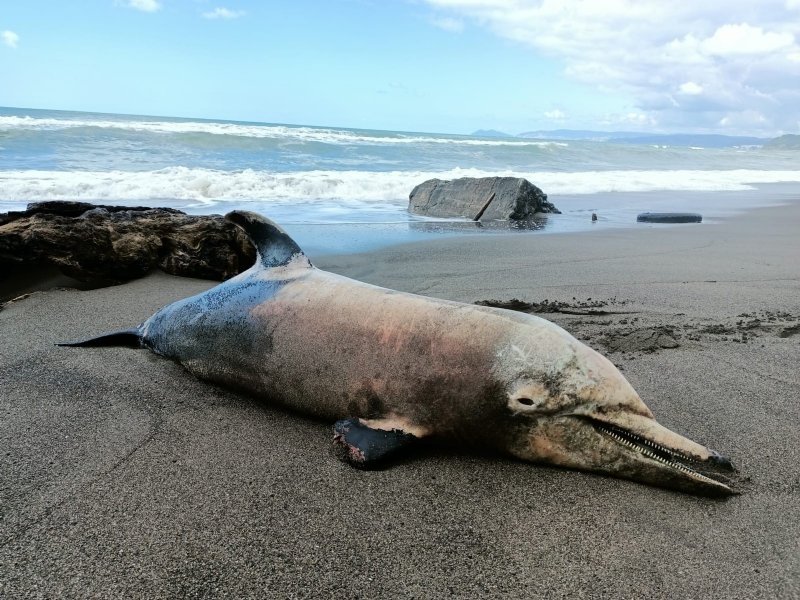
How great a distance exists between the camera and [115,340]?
431cm

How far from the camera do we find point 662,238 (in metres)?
9.07

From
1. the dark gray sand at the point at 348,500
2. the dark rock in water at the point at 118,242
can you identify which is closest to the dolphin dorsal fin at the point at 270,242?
the dark gray sand at the point at 348,500

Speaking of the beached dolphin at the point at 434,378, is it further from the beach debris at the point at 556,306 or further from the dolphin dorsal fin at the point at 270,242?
the beach debris at the point at 556,306

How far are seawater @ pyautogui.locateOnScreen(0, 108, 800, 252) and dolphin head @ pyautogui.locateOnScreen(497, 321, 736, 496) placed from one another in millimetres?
5304

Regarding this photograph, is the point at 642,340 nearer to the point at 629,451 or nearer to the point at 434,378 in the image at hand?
the point at 629,451

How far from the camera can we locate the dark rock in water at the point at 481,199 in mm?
11391

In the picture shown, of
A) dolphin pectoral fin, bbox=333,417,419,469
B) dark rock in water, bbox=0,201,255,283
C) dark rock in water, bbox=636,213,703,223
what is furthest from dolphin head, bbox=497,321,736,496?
dark rock in water, bbox=636,213,703,223

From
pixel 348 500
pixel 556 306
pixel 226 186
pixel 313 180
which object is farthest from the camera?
pixel 313 180

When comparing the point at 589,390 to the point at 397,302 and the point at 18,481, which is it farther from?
the point at 18,481

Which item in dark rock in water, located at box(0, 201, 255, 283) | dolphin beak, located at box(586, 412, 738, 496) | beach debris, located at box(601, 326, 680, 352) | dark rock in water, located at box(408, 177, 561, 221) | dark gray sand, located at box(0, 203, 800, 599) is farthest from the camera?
dark rock in water, located at box(408, 177, 561, 221)

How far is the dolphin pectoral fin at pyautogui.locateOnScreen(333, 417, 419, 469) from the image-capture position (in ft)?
9.41

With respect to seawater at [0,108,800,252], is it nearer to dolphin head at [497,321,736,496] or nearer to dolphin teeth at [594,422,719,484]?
dolphin head at [497,321,736,496]

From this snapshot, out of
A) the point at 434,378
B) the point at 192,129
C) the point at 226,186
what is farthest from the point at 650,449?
the point at 192,129

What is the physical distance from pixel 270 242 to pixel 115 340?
1369mm
